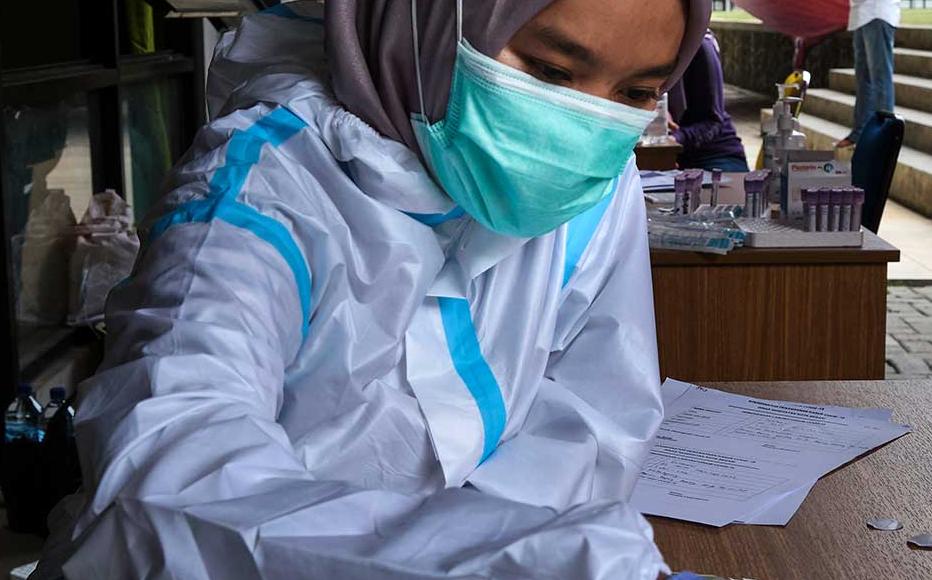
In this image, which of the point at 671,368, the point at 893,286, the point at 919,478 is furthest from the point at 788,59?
the point at 919,478

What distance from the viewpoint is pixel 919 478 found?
58.1 inches

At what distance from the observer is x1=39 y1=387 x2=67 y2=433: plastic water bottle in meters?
2.74

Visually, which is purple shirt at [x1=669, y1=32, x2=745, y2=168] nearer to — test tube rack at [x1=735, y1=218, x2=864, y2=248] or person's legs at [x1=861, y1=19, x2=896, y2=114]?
test tube rack at [x1=735, y1=218, x2=864, y2=248]

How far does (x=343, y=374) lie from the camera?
3.52 ft

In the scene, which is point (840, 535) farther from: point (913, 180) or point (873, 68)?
point (873, 68)

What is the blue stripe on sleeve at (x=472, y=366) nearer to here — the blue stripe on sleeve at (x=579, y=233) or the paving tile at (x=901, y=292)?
the blue stripe on sleeve at (x=579, y=233)

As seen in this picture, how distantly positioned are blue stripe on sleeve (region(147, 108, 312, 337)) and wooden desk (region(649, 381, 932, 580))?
1.71 feet

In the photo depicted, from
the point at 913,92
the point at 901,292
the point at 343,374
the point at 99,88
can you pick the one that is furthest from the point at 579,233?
the point at 913,92

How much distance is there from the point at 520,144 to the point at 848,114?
9.37m

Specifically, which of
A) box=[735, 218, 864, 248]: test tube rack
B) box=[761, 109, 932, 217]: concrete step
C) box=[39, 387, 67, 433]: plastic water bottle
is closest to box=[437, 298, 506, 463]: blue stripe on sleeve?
box=[39, 387, 67, 433]: plastic water bottle

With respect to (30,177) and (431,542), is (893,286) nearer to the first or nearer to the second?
(30,177)

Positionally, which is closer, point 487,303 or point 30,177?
point 487,303

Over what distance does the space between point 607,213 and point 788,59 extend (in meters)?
13.7

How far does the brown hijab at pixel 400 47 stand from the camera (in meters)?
1.08
